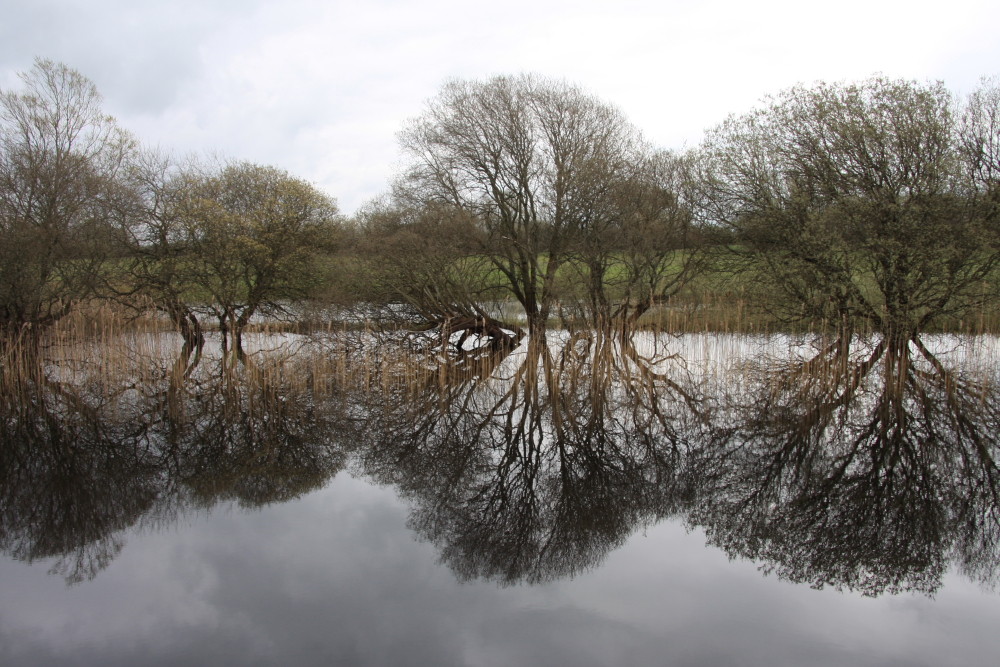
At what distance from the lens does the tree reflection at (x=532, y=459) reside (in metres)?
6.13

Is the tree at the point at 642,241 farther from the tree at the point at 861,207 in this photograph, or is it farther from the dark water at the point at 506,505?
the dark water at the point at 506,505

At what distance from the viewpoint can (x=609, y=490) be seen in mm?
7367

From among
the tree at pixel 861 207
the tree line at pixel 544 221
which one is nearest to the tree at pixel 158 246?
the tree line at pixel 544 221

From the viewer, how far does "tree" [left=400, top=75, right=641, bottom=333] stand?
21.5 m

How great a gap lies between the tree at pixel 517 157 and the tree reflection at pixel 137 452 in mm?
Result: 9302

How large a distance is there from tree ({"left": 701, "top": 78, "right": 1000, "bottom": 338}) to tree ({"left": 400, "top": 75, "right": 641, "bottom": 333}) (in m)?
4.38

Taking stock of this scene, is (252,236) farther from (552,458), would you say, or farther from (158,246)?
(552,458)

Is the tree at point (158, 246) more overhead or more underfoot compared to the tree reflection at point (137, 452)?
more overhead

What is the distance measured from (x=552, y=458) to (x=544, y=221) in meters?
14.1

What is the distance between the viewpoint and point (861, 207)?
16.3 m

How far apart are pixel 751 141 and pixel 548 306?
7.27 m

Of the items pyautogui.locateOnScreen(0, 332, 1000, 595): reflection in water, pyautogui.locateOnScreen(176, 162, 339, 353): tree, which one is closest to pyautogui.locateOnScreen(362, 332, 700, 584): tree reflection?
pyautogui.locateOnScreen(0, 332, 1000, 595): reflection in water

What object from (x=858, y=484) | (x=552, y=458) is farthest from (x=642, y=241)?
(x=858, y=484)

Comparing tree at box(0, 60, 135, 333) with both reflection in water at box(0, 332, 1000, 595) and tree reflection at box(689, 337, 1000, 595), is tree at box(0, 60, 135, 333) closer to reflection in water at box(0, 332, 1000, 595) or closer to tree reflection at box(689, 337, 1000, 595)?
reflection in water at box(0, 332, 1000, 595)
